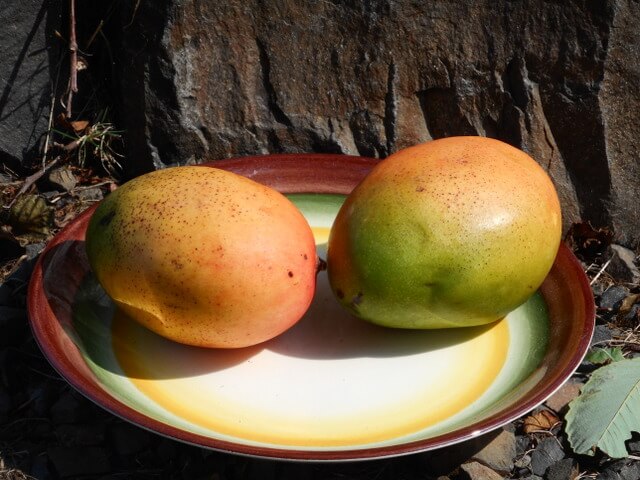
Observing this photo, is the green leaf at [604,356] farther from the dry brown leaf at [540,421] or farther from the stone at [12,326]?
the stone at [12,326]

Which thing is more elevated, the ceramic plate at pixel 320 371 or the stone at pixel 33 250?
the ceramic plate at pixel 320 371

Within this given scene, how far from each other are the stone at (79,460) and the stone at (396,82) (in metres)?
0.89

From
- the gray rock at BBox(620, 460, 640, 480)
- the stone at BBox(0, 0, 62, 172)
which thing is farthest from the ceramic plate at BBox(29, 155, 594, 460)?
the stone at BBox(0, 0, 62, 172)

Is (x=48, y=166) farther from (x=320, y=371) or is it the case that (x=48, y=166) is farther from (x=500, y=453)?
(x=500, y=453)

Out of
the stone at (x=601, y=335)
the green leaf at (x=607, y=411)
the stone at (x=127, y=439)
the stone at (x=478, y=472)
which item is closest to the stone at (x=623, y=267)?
the stone at (x=601, y=335)

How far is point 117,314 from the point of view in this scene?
5.90ft

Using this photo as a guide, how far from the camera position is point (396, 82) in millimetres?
2242

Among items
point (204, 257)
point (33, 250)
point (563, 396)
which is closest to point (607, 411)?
point (563, 396)

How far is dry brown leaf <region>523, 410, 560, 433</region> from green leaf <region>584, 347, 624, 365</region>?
0.19 metres

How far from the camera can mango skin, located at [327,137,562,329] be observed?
1.59 metres

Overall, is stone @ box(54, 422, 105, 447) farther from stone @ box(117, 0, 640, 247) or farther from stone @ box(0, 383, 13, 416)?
stone @ box(117, 0, 640, 247)

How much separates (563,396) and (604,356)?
0.15m

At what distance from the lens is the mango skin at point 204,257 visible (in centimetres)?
154

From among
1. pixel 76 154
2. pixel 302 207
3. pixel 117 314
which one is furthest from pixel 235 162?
pixel 76 154
